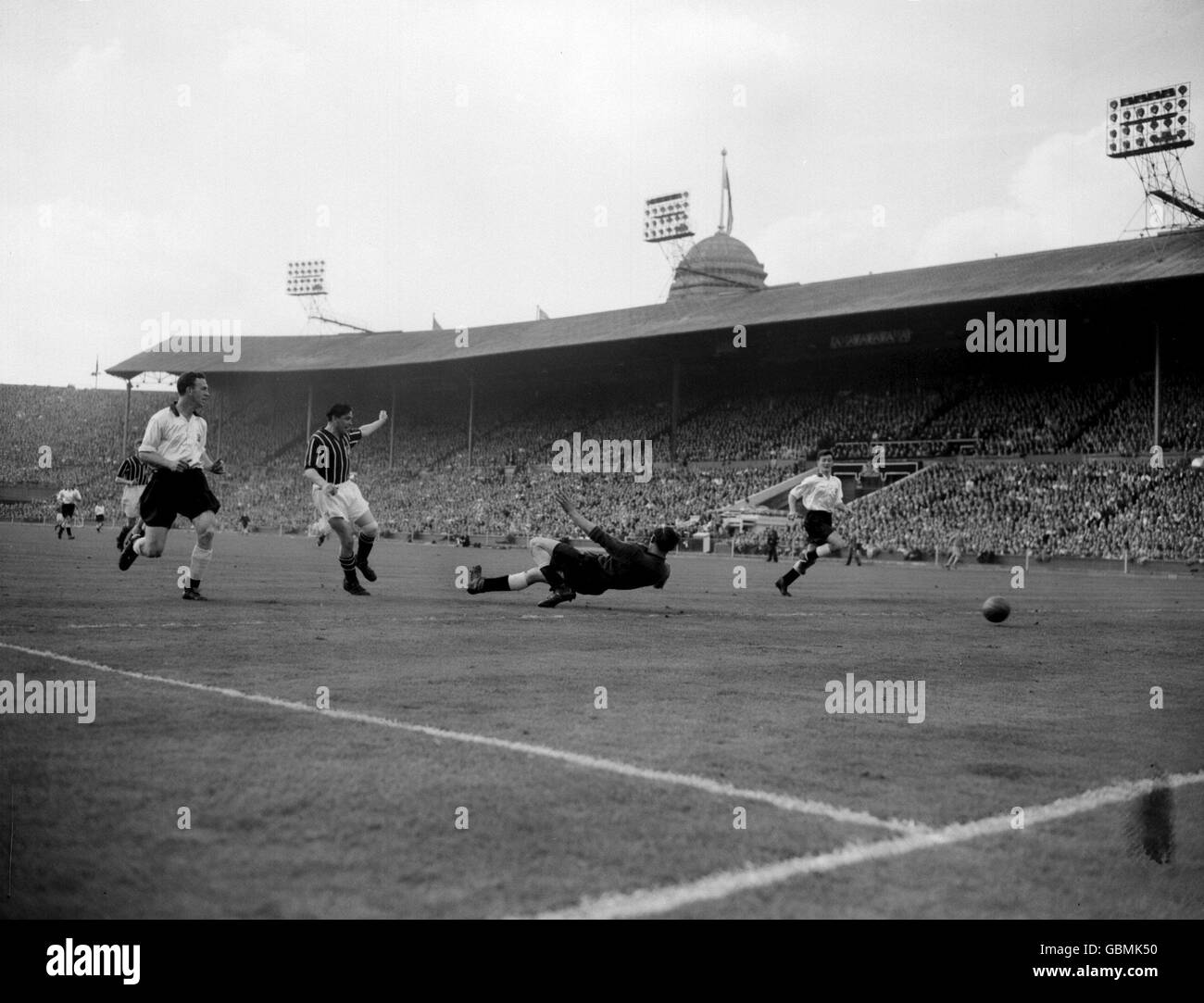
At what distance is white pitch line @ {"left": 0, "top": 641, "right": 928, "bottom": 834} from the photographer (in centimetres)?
368

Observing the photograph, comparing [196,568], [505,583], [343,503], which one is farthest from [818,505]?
[196,568]

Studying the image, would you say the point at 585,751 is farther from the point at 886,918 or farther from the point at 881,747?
the point at 886,918

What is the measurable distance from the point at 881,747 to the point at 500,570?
2012 cm

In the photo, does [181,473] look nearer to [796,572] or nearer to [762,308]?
[796,572]

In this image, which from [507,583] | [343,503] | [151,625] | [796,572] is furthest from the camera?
[796,572]

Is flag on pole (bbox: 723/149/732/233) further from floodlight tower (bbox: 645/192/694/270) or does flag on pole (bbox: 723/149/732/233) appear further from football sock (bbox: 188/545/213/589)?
football sock (bbox: 188/545/213/589)

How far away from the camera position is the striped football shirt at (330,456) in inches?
505

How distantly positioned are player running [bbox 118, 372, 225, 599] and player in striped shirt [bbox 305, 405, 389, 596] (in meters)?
1.28

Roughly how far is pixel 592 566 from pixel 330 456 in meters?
3.58

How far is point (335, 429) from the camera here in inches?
517

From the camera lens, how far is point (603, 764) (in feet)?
14.1

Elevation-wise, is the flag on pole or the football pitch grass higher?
the flag on pole

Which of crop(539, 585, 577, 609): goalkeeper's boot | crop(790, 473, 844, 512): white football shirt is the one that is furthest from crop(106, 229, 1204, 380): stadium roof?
crop(539, 585, 577, 609): goalkeeper's boot

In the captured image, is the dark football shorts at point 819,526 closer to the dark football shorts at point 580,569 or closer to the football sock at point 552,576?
the football sock at point 552,576
